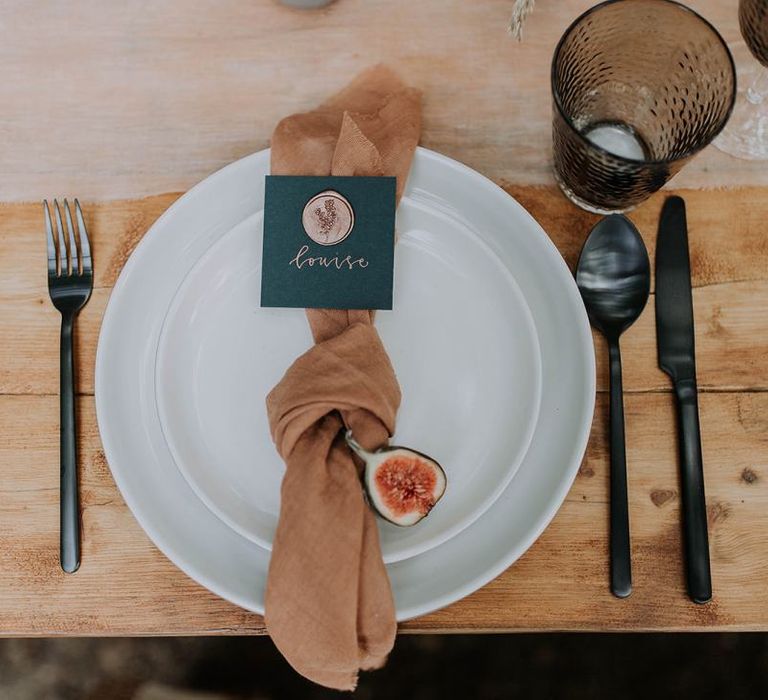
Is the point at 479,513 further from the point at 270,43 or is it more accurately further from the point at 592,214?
the point at 270,43

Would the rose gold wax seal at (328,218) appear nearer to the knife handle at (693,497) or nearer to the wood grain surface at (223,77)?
the wood grain surface at (223,77)

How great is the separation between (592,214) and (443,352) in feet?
0.75

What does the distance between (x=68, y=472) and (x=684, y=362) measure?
629 mm

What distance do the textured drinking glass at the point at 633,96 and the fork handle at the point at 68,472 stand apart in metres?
0.54

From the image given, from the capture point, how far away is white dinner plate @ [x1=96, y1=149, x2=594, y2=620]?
1.91 ft

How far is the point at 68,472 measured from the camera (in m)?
0.64

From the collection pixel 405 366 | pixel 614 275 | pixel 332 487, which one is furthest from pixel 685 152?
pixel 332 487

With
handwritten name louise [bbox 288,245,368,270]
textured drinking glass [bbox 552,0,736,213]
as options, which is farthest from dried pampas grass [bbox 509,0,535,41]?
handwritten name louise [bbox 288,245,368,270]

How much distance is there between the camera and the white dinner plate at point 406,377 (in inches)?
22.9

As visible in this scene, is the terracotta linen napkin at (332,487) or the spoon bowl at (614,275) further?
the spoon bowl at (614,275)

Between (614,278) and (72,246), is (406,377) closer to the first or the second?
(614,278)

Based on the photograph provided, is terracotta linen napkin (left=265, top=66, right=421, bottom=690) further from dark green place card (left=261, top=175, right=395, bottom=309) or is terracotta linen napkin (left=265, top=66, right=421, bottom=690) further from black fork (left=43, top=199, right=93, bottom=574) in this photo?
black fork (left=43, top=199, right=93, bottom=574)

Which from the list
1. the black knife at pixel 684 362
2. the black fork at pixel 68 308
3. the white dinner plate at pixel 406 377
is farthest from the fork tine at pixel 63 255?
the black knife at pixel 684 362

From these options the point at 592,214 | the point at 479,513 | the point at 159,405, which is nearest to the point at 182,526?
the point at 159,405
